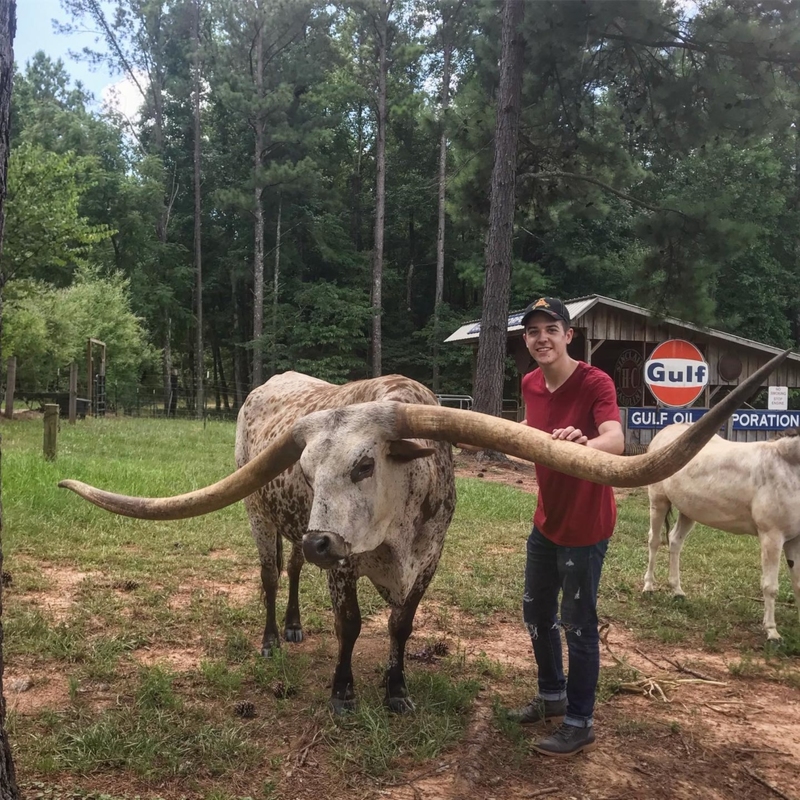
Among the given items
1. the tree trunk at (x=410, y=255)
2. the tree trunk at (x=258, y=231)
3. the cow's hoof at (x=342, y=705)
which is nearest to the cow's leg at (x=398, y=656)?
the cow's hoof at (x=342, y=705)

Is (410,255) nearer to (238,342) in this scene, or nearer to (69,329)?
(238,342)

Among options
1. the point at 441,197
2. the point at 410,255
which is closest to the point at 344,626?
the point at 441,197

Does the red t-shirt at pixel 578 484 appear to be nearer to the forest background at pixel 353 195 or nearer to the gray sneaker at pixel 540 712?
the gray sneaker at pixel 540 712

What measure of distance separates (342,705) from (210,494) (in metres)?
1.29

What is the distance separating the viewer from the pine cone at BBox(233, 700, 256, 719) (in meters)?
3.60

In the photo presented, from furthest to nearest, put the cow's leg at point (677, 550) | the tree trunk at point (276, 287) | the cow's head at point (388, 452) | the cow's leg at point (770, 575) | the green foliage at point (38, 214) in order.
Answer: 1. the tree trunk at point (276, 287)
2. the green foliage at point (38, 214)
3. the cow's leg at point (677, 550)
4. the cow's leg at point (770, 575)
5. the cow's head at point (388, 452)

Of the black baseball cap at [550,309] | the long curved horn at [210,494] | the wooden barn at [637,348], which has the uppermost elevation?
the wooden barn at [637,348]

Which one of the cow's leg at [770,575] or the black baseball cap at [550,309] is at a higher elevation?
the black baseball cap at [550,309]

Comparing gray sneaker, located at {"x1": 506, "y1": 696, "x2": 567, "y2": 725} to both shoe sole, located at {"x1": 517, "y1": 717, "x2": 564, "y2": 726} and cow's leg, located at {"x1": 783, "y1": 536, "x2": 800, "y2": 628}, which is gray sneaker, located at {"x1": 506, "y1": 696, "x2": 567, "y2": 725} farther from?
cow's leg, located at {"x1": 783, "y1": 536, "x2": 800, "y2": 628}

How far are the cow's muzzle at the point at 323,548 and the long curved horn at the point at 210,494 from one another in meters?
0.51

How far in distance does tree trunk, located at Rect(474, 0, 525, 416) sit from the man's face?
9.82 metres

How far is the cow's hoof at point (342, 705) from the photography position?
3.59 metres

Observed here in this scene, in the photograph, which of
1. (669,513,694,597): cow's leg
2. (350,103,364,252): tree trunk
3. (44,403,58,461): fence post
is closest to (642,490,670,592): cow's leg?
(669,513,694,597): cow's leg

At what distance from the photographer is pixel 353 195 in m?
37.0
